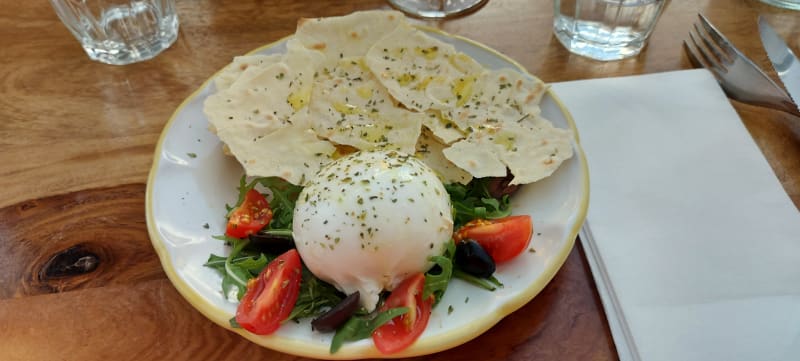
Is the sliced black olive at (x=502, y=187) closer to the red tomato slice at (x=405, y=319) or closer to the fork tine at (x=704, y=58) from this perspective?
the red tomato slice at (x=405, y=319)

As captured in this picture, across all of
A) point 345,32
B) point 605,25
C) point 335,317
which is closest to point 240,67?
point 345,32

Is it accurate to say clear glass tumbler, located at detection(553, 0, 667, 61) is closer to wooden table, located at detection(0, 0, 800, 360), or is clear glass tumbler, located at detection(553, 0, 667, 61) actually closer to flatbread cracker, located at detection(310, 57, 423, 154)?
wooden table, located at detection(0, 0, 800, 360)

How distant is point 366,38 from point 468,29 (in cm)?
48

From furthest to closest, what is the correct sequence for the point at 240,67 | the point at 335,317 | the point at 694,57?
the point at 694,57, the point at 240,67, the point at 335,317

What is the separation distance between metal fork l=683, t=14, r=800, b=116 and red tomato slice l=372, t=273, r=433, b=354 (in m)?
1.05

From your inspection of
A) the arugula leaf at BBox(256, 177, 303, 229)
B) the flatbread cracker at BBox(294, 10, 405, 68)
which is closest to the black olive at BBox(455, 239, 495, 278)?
the arugula leaf at BBox(256, 177, 303, 229)

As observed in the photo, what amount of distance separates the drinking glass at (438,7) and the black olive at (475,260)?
107cm

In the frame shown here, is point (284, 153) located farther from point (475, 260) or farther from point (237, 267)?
point (475, 260)

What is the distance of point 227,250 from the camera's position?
3.93 feet

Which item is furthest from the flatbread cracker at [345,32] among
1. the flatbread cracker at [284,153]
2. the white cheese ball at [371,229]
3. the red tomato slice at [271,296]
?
the red tomato slice at [271,296]

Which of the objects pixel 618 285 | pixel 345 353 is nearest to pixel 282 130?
pixel 345 353

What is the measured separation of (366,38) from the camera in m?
1.55

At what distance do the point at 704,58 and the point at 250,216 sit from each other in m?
1.31

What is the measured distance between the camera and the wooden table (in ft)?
3.80
